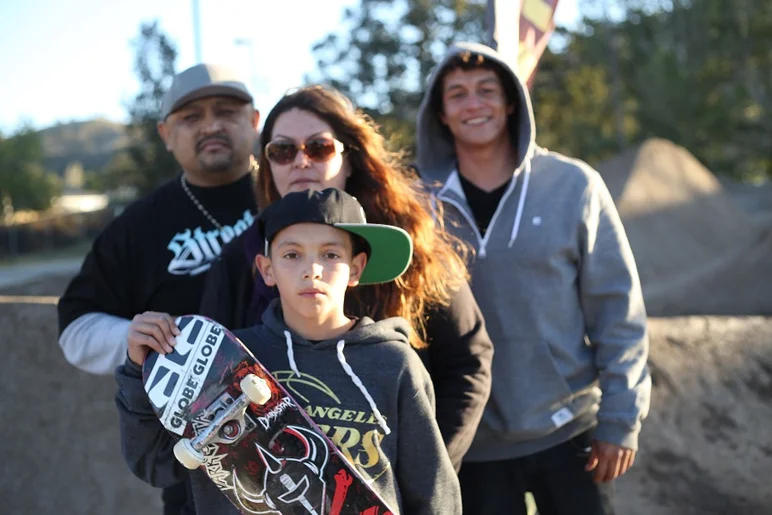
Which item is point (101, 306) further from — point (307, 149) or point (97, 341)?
point (307, 149)

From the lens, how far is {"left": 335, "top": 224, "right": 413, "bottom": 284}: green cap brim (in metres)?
2.03

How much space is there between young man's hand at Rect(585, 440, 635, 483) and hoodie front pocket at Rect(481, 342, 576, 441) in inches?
5.2

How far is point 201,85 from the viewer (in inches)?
→ 113

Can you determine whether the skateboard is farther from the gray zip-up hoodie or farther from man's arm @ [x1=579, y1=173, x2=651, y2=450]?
man's arm @ [x1=579, y1=173, x2=651, y2=450]

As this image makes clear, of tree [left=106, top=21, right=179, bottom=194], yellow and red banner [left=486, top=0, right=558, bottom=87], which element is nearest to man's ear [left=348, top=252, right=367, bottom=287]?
yellow and red banner [left=486, top=0, right=558, bottom=87]

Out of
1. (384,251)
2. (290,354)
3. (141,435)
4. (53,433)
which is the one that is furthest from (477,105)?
(53,433)

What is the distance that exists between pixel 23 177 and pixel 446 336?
153 ft

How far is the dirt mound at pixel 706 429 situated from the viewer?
3455mm

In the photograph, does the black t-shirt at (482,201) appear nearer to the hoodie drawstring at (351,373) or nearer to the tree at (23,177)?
the hoodie drawstring at (351,373)

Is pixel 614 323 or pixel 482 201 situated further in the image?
pixel 482 201

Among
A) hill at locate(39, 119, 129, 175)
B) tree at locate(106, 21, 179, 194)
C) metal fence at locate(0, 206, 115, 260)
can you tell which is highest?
tree at locate(106, 21, 179, 194)

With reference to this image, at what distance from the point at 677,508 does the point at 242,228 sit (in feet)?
7.25

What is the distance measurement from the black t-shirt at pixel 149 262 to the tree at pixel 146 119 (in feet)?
108

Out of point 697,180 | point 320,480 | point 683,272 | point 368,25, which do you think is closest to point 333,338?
point 320,480
